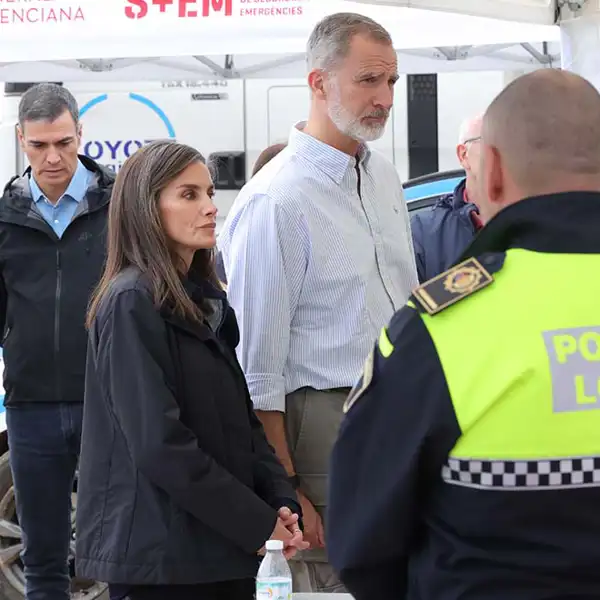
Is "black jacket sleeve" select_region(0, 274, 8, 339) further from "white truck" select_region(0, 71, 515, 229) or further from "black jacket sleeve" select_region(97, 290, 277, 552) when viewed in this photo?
"white truck" select_region(0, 71, 515, 229)

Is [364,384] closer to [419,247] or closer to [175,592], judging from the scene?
[175,592]

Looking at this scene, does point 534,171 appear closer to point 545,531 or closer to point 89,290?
point 545,531

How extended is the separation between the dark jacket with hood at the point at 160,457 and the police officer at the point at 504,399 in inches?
39.5

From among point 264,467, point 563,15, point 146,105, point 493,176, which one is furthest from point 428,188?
point 493,176

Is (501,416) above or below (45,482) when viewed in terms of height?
above

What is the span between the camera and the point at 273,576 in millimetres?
2635

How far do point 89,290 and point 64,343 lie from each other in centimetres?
19

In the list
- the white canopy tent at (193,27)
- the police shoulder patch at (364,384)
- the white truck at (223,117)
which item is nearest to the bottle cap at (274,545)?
the police shoulder patch at (364,384)

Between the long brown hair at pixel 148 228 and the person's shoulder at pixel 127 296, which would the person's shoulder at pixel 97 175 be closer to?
the long brown hair at pixel 148 228

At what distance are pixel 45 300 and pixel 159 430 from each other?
4.75ft

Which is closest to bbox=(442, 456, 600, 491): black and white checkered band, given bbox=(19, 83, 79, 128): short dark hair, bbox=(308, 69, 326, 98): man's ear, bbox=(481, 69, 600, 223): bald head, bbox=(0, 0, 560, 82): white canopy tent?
bbox=(481, 69, 600, 223): bald head

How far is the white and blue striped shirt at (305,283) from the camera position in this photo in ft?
10.3

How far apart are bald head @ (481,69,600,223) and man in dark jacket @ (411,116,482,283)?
2.64 metres

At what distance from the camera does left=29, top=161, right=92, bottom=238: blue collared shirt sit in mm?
4023
